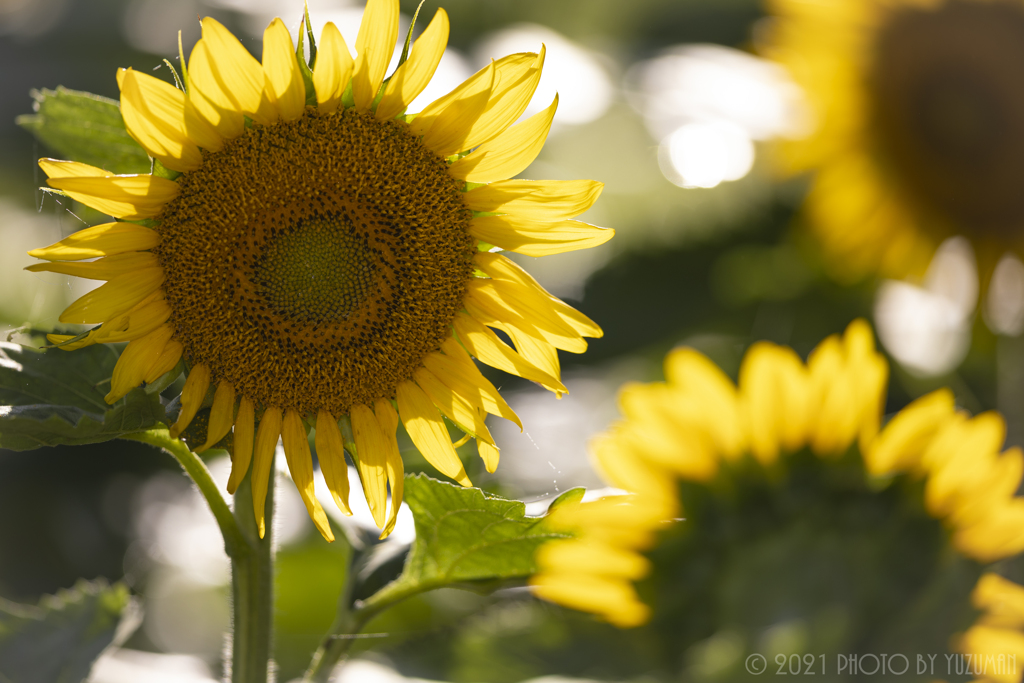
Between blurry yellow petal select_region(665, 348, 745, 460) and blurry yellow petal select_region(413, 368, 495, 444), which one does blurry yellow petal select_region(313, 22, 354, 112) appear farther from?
blurry yellow petal select_region(665, 348, 745, 460)

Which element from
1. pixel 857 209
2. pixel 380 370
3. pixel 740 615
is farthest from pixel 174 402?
pixel 857 209

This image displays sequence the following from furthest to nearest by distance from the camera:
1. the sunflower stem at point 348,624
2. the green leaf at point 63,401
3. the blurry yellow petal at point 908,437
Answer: the blurry yellow petal at point 908,437 < the sunflower stem at point 348,624 < the green leaf at point 63,401

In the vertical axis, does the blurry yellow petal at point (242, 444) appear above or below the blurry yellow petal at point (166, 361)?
below

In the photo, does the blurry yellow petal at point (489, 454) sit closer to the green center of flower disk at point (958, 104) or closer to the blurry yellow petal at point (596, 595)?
the blurry yellow petal at point (596, 595)

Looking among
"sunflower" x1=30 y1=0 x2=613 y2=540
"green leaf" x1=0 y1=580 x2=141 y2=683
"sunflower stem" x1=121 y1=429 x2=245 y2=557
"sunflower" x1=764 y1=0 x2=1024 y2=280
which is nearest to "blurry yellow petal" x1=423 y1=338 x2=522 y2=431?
"sunflower" x1=30 y1=0 x2=613 y2=540

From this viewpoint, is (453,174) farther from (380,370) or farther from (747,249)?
(747,249)

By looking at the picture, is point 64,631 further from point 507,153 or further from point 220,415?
point 507,153

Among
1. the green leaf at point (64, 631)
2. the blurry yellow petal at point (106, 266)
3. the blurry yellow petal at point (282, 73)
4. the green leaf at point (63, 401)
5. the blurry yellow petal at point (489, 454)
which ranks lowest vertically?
the green leaf at point (64, 631)

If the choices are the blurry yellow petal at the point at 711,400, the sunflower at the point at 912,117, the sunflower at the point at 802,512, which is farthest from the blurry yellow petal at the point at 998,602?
the sunflower at the point at 912,117
